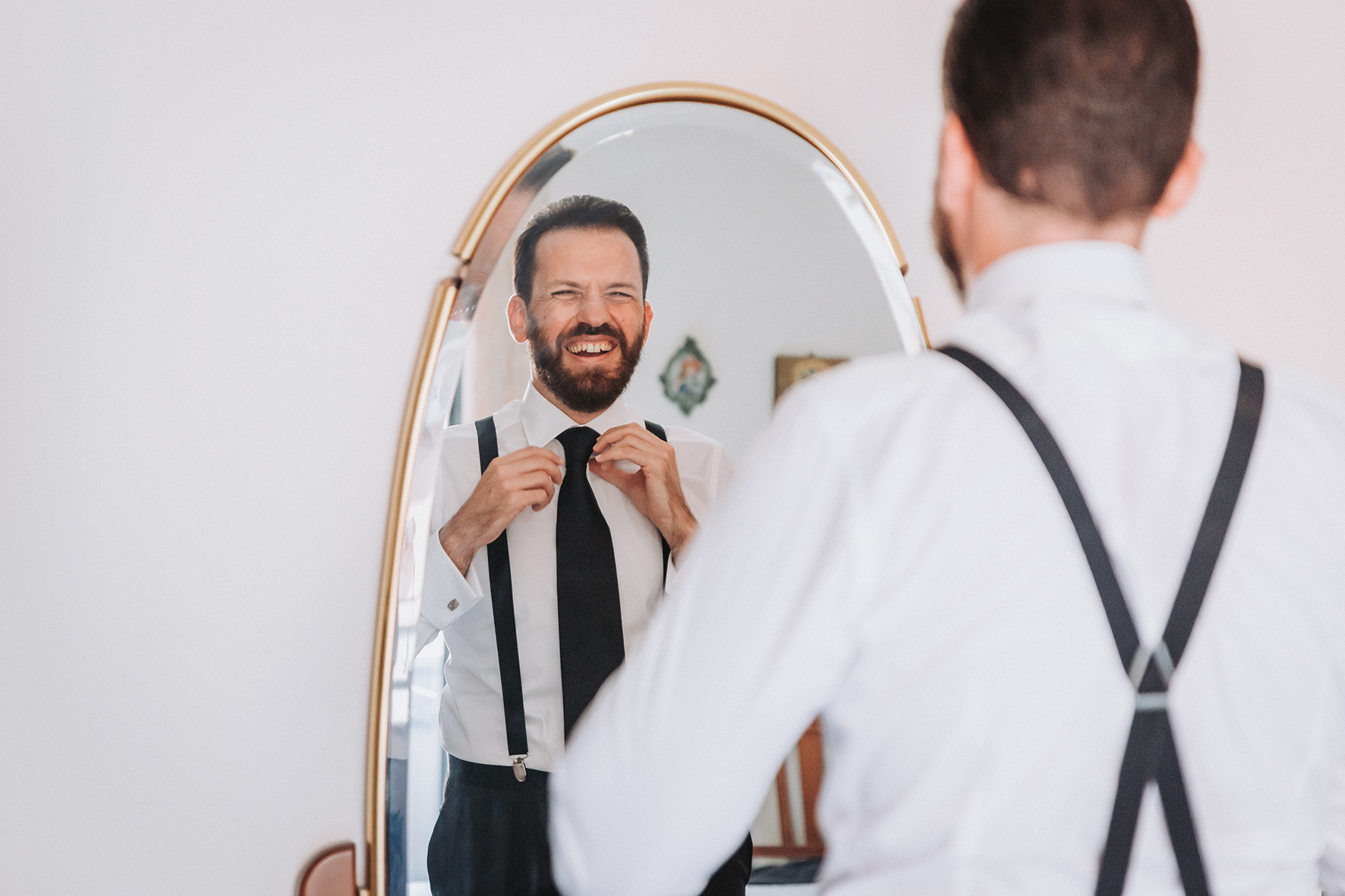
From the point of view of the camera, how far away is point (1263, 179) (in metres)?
1.20

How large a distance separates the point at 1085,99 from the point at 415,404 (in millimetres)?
610

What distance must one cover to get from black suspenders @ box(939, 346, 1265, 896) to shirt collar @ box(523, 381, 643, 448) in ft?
1.61

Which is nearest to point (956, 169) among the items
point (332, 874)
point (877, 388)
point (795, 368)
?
point (877, 388)

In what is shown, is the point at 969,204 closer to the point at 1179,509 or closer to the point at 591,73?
the point at 1179,509

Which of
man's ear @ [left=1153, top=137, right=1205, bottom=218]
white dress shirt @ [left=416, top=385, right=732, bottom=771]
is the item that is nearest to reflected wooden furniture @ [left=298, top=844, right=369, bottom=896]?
white dress shirt @ [left=416, top=385, right=732, bottom=771]

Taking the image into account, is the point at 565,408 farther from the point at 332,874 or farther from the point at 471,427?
Answer: the point at 332,874

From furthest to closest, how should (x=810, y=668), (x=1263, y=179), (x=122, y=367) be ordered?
(x=1263, y=179), (x=122, y=367), (x=810, y=668)

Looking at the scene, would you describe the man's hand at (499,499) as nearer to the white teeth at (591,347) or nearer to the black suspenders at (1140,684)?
the white teeth at (591,347)

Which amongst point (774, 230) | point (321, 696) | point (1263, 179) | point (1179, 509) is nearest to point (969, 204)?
point (1179, 509)

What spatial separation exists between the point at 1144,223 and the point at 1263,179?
2.63 ft

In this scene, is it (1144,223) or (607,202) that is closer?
(1144,223)

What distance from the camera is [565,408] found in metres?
0.93

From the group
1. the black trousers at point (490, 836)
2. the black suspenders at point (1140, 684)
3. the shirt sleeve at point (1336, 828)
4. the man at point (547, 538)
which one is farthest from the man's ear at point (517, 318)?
the shirt sleeve at point (1336, 828)

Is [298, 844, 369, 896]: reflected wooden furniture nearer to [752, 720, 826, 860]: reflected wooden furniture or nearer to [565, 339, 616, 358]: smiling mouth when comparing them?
[752, 720, 826, 860]: reflected wooden furniture
